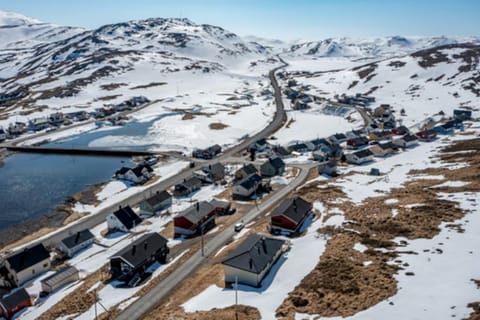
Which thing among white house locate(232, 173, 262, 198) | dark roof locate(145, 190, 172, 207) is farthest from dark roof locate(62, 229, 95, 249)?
white house locate(232, 173, 262, 198)

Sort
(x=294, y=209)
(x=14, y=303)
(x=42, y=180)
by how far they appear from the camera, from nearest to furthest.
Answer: (x=14, y=303)
(x=294, y=209)
(x=42, y=180)

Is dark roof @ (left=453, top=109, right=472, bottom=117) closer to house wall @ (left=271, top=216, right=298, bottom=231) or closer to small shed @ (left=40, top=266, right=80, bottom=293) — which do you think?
house wall @ (left=271, top=216, right=298, bottom=231)

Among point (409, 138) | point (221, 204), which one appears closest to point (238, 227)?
point (221, 204)

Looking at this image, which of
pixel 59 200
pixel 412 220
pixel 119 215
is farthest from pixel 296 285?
pixel 59 200

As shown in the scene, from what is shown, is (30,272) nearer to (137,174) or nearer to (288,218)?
(288,218)

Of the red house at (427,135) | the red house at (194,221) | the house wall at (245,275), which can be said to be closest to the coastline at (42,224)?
the red house at (194,221)

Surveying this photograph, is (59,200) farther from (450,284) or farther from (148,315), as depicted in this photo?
(450,284)
